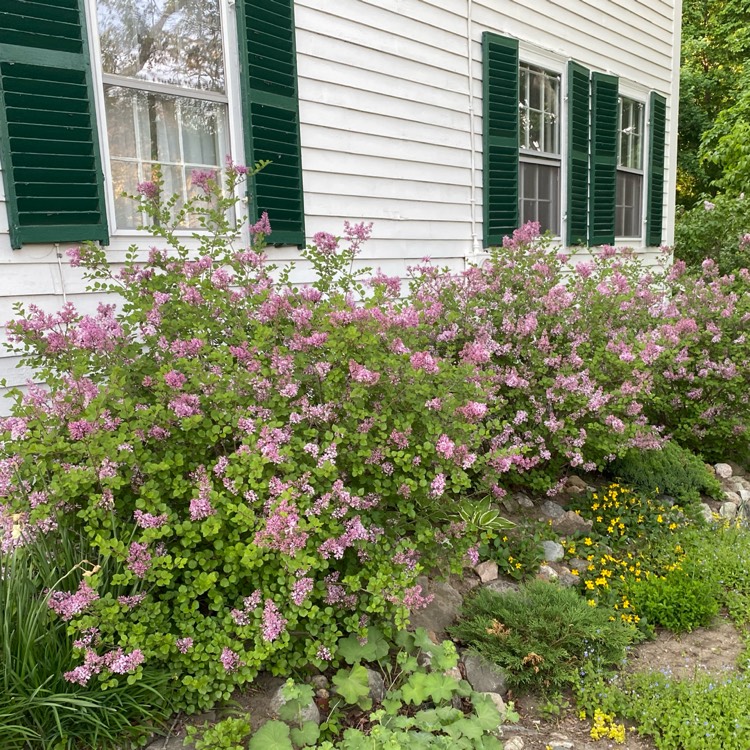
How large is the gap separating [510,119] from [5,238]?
495cm

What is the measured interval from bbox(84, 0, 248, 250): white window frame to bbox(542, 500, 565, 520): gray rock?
2.72m

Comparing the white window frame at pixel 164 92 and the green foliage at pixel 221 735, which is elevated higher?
the white window frame at pixel 164 92

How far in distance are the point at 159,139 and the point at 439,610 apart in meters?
3.17

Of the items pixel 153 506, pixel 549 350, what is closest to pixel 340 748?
pixel 153 506

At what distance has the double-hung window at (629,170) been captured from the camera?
9.07 m

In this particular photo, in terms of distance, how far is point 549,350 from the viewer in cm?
446

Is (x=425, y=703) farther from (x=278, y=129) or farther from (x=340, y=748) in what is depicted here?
(x=278, y=129)

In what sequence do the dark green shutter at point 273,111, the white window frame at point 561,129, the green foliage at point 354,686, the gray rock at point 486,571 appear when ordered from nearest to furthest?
the green foliage at point 354,686 < the gray rock at point 486,571 < the dark green shutter at point 273,111 < the white window frame at point 561,129

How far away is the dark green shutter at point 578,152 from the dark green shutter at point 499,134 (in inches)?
43.3

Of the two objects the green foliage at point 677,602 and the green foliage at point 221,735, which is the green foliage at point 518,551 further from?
the green foliage at point 221,735

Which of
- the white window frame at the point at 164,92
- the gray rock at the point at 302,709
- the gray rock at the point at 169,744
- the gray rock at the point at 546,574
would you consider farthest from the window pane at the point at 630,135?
the gray rock at the point at 169,744

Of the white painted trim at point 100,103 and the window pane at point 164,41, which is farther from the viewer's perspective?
the window pane at point 164,41

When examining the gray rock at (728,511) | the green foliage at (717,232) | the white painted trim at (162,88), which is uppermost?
the white painted trim at (162,88)

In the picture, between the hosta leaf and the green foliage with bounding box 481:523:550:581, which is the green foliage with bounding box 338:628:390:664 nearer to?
the hosta leaf
